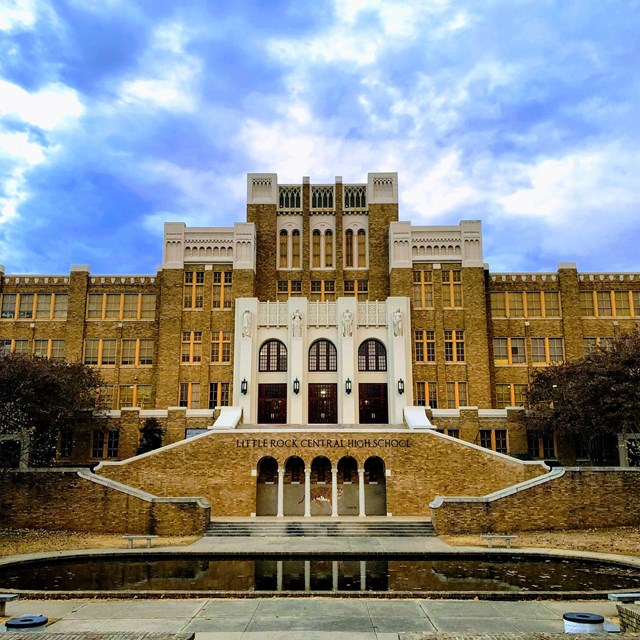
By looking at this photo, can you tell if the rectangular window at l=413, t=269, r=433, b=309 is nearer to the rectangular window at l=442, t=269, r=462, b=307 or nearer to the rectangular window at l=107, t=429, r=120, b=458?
the rectangular window at l=442, t=269, r=462, b=307

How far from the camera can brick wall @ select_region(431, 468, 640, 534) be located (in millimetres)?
29188

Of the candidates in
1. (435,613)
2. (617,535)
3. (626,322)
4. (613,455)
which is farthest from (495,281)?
(435,613)

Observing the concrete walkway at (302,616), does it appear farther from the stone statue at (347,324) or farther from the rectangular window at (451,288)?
the rectangular window at (451,288)

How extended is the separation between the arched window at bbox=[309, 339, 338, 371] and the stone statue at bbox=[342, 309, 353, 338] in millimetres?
1579

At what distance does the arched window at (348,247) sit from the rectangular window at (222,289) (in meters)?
9.08

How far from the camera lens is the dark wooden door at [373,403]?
1731 inches

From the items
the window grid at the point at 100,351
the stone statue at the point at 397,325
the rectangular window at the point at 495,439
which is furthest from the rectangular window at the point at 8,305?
the rectangular window at the point at 495,439

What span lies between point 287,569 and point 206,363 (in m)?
27.2

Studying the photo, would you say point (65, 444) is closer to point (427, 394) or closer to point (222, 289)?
point (222, 289)

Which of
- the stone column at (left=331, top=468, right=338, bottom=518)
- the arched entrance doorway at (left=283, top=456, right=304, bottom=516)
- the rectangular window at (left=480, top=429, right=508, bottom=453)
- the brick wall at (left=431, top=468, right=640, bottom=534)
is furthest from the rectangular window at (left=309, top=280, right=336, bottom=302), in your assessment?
the brick wall at (left=431, top=468, right=640, bottom=534)

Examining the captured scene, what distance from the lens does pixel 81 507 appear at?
3034 cm

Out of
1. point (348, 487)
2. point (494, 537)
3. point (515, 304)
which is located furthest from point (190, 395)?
point (494, 537)

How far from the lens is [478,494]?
33531 millimetres

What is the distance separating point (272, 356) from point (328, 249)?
443 inches
